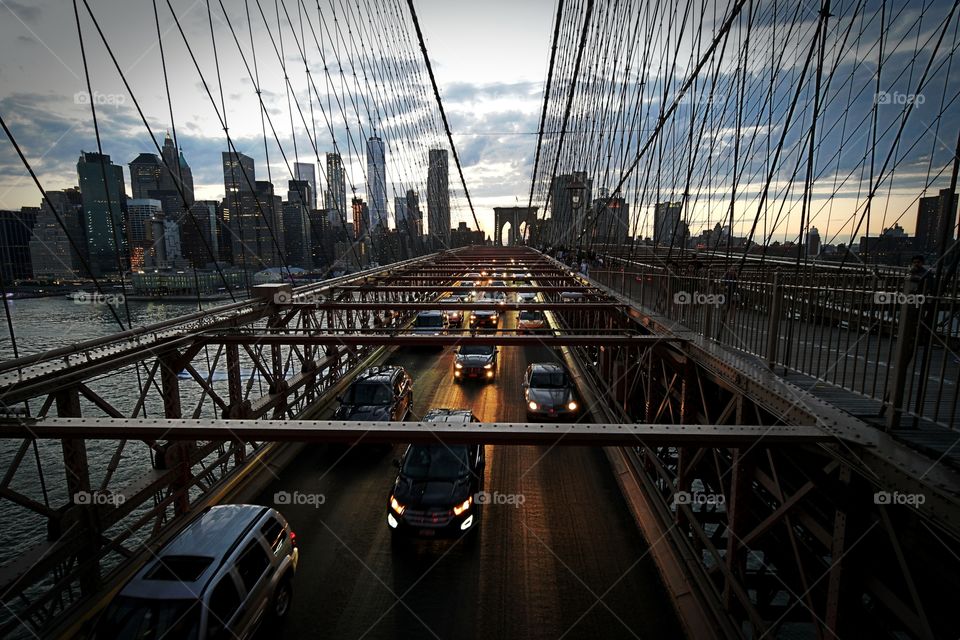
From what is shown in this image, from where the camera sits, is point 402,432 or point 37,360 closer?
point 402,432

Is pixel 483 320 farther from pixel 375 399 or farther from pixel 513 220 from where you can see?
pixel 513 220

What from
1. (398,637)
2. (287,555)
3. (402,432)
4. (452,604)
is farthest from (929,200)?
(287,555)

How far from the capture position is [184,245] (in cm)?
2056

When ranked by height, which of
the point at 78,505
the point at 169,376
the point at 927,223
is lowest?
the point at 78,505

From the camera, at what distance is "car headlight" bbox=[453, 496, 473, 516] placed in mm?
7926

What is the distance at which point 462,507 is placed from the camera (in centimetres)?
797

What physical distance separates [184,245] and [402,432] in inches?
830

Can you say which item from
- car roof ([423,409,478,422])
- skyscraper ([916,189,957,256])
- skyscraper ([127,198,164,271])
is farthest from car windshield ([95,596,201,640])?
skyscraper ([127,198,164,271])

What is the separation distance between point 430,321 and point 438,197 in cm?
4899

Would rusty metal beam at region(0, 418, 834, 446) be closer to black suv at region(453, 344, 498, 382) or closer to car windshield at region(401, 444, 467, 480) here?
car windshield at region(401, 444, 467, 480)

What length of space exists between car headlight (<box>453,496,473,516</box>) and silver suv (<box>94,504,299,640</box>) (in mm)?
2594

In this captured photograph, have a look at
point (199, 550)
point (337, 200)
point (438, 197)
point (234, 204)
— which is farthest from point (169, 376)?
point (438, 197)

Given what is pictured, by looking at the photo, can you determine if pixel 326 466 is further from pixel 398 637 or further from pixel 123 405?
pixel 123 405

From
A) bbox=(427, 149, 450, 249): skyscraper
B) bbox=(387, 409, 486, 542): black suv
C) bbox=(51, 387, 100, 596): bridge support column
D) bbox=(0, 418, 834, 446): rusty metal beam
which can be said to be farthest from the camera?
bbox=(427, 149, 450, 249): skyscraper
